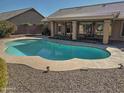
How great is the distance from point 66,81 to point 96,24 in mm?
17680

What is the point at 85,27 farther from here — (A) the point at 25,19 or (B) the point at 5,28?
(A) the point at 25,19

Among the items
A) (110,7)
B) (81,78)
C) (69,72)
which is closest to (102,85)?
(81,78)

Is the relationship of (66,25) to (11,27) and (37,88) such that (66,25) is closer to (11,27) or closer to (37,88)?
(11,27)

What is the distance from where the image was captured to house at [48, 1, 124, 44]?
1733cm

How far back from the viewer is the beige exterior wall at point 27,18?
109ft

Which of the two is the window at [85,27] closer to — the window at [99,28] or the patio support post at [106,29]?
the window at [99,28]

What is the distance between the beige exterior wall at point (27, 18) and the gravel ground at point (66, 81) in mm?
27998

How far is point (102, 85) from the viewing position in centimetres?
590

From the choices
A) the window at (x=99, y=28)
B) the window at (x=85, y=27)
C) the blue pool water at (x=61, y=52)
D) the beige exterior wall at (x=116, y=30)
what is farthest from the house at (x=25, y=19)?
the beige exterior wall at (x=116, y=30)

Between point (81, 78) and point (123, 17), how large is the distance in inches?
566

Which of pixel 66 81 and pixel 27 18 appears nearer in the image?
pixel 66 81

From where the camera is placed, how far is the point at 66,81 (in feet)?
20.7

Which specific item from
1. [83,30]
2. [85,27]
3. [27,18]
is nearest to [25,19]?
[27,18]

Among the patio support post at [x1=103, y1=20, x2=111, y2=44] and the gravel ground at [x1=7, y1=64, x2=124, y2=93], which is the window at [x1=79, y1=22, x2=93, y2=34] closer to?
the patio support post at [x1=103, y1=20, x2=111, y2=44]
